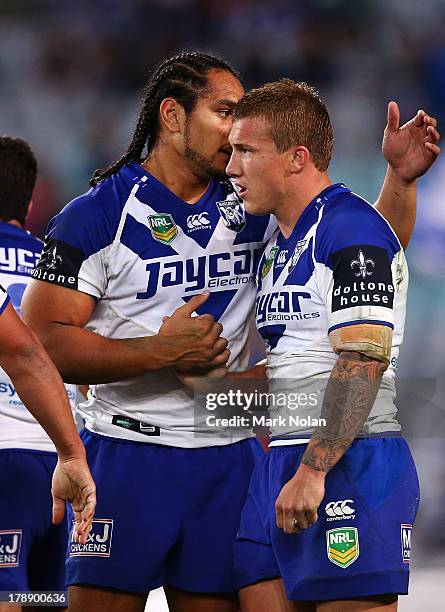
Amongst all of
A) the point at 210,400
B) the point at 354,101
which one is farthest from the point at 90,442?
the point at 354,101

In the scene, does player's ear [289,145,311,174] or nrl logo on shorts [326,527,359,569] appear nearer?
nrl logo on shorts [326,527,359,569]

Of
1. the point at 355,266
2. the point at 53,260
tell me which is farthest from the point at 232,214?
the point at 355,266

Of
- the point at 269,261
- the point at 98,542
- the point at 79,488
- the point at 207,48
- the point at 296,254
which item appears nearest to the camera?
the point at 79,488

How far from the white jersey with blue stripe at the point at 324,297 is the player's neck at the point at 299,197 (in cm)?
3

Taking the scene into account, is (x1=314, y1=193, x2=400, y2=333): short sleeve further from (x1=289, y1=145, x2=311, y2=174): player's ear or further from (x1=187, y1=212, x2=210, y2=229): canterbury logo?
(x1=187, y1=212, x2=210, y2=229): canterbury logo

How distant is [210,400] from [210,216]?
1.85 ft

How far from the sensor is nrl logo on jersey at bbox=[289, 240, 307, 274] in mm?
2697

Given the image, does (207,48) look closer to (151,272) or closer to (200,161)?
(200,161)

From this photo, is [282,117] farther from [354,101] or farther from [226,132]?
[354,101]

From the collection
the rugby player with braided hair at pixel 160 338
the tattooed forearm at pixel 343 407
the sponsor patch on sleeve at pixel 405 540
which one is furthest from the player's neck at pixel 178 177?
the sponsor patch on sleeve at pixel 405 540

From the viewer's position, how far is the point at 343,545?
2543 mm

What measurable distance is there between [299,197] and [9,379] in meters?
1.46

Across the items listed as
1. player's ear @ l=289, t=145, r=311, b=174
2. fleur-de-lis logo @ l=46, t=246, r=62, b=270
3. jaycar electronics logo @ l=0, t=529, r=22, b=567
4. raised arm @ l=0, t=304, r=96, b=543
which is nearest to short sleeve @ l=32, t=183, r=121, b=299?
fleur-de-lis logo @ l=46, t=246, r=62, b=270

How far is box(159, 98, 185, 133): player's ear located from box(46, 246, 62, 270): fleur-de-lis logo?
1.86 feet
